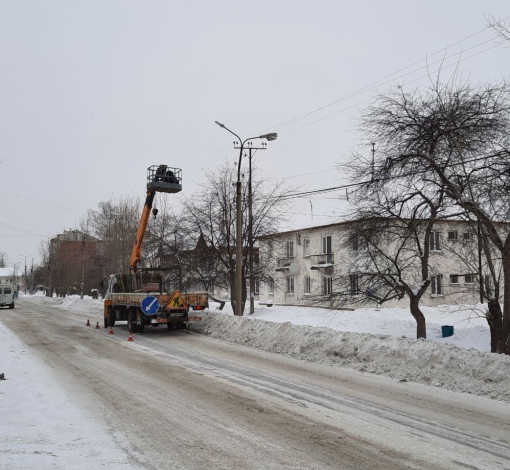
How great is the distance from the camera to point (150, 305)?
686 inches

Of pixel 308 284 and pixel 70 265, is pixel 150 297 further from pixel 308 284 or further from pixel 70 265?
pixel 70 265

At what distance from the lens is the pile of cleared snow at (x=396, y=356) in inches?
335

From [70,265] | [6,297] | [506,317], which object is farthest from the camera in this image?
[70,265]

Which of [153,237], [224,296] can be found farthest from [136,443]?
[224,296]

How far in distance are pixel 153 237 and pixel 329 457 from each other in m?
33.3

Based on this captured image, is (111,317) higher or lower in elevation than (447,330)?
higher

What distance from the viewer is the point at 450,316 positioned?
2803 cm

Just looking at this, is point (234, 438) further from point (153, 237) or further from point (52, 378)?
point (153, 237)

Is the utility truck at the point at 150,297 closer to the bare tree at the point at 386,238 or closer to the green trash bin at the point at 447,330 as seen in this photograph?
the bare tree at the point at 386,238

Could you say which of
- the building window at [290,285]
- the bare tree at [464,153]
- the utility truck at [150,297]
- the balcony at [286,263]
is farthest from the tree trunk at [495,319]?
the building window at [290,285]

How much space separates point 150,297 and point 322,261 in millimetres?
23316

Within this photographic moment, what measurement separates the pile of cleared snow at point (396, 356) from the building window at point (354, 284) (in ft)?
13.5

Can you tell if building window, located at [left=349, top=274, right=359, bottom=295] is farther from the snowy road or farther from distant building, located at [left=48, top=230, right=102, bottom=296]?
distant building, located at [left=48, top=230, right=102, bottom=296]

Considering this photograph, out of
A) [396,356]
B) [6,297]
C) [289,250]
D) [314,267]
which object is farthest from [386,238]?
[6,297]
